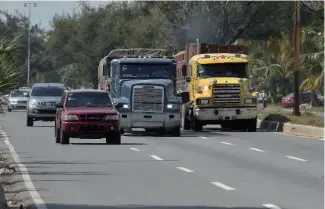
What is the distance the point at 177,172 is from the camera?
21422 millimetres

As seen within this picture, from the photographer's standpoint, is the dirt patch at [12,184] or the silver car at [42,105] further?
the silver car at [42,105]

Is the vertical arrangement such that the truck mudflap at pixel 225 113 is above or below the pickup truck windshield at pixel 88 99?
below

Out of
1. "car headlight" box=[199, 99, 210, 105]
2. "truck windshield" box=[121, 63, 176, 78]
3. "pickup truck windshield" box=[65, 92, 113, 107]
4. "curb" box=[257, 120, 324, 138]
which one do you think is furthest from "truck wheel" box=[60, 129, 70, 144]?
"car headlight" box=[199, 99, 210, 105]

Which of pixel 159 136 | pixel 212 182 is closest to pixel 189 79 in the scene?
pixel 159 136

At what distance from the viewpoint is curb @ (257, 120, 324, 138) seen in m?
37.3

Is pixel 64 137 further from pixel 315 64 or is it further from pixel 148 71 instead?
pixel 315 64

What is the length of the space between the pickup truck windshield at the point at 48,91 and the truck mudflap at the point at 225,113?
7.80 meters

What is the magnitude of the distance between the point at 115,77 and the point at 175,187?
70.5 feet

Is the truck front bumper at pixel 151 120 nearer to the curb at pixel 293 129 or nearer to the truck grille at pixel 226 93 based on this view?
the truck grille at pixel 226 93

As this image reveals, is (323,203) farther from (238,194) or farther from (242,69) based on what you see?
(242,69)

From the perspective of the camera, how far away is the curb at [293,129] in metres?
37.3

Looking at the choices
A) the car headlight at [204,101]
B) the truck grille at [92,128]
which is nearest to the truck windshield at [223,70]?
the car headlight at [204,101]

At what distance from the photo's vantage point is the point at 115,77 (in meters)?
39.5

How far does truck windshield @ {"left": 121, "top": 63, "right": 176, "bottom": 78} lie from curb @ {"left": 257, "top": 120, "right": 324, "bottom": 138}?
5.13 m
